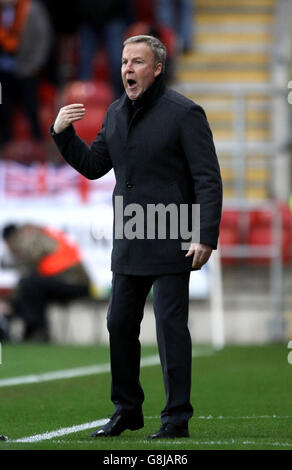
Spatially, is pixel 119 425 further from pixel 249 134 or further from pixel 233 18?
pixel 233 18

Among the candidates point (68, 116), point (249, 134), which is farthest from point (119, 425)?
point (249, 134)

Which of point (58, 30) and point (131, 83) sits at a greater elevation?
point (58, 30)

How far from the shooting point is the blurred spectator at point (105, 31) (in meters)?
17.3

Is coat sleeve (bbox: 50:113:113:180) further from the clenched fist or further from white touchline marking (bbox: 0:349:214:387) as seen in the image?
white touchline marking (bbox: 0:349:214:387)

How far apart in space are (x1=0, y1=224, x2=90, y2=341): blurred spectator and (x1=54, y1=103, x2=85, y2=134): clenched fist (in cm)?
831

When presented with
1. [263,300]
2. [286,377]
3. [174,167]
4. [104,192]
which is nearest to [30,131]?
[104,192]

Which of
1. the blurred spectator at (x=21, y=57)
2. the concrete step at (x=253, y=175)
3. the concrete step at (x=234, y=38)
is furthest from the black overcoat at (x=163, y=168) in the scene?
the concrete step at (x=234, y=38)

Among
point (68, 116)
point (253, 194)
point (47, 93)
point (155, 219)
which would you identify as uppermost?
point (47, 93)

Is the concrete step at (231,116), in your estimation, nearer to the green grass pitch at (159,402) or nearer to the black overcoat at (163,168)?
the green grass pitch at (159,402)

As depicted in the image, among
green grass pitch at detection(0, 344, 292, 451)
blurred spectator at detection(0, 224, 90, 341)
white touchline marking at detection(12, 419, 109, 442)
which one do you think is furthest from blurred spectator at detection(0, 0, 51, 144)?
white touchline marking at detection(12, 419, 109, 442)

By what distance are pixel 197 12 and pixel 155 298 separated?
14.6 m

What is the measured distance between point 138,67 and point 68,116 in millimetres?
401

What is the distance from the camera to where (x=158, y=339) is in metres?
6.31
